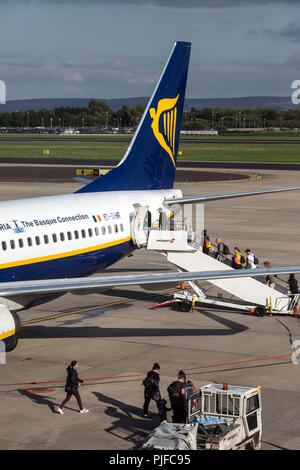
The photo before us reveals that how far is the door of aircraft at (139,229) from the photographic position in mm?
34281

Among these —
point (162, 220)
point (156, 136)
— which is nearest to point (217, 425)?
point (162, 220)

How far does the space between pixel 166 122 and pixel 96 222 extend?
8.33 meters

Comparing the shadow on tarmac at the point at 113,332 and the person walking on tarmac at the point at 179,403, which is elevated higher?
the person walking on tarmac at the point at 179,403

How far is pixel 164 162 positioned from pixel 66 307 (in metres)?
9.30

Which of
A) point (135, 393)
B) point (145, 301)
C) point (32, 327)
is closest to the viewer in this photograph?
point (135, 393)

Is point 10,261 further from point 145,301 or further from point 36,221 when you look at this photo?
point 145,301

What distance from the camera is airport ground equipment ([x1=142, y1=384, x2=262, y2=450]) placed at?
1770 cm

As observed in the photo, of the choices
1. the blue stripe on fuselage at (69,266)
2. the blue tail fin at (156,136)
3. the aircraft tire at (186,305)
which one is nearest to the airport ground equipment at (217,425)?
the blue stripe on fuselage at (69,266)

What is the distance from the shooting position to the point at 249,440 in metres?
18.9

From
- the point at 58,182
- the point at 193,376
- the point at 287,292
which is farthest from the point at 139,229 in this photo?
the point at 58,182

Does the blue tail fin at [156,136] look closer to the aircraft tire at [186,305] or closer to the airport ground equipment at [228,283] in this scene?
the airport ground equipment at [228,283]

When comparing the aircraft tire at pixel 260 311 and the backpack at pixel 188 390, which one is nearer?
the backpack at pixel 188 390

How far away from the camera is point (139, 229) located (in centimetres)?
3441

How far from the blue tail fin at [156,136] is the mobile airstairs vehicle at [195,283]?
3.10 meters
